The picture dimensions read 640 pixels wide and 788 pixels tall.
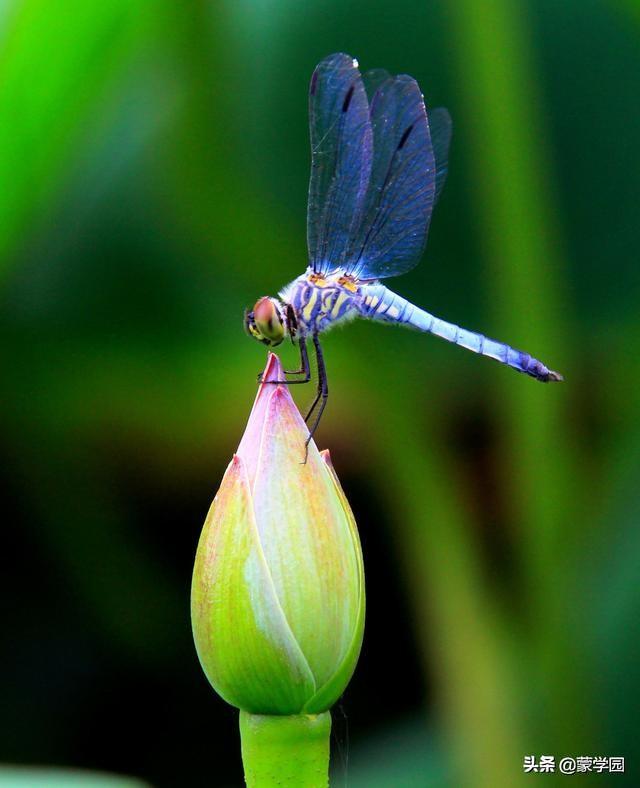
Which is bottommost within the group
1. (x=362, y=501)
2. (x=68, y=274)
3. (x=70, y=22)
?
(x=362, y=501)

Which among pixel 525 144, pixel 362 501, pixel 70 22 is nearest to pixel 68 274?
pixel 70 22

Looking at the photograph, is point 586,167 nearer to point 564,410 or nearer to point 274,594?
point 564,410

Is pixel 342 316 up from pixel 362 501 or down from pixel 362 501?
up

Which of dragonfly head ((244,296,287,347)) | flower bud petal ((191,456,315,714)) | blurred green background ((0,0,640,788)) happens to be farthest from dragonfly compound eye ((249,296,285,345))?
blurred green background ((0,0,640,788))

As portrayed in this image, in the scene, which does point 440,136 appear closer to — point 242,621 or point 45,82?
point 45,82

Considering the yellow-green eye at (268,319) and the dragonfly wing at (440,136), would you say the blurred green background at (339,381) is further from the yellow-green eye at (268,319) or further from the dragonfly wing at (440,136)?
the yellow-green eye at (268,319)

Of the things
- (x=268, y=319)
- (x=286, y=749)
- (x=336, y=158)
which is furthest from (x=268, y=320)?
(x=286, y=749)

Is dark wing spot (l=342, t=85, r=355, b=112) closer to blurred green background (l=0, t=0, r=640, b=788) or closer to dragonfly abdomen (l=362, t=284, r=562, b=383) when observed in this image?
dragonfly abdomen (l=362, t=284, r=562, b=383)

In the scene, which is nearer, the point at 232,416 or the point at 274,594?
the point at 274,594

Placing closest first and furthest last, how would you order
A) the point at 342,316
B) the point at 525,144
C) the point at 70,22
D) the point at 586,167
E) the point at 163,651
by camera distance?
1. the point at 342,316
2. the point at 70,22
3. the point at 163,651
4. the point at 525,144
5. the point at 586,167
